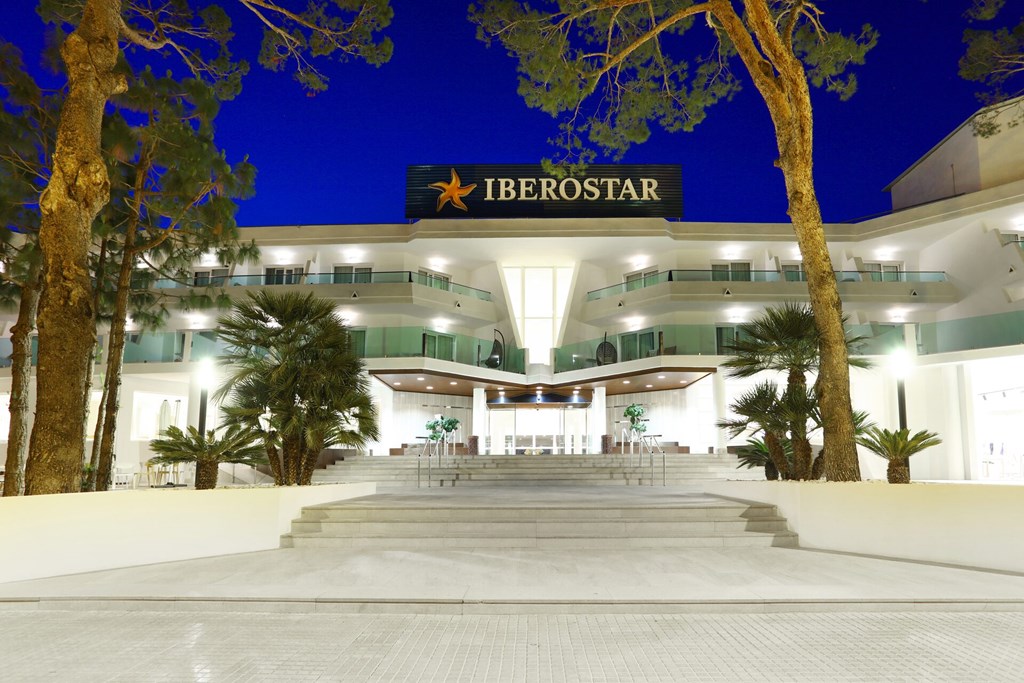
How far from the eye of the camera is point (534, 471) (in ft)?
56.6

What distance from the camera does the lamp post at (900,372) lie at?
19172mm

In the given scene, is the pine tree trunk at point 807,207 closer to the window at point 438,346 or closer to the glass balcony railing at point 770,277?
the window at point 438,346

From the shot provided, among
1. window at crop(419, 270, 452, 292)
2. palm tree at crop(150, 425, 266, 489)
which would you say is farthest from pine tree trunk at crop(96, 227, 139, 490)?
window at crop(419, 270, 452, 292)

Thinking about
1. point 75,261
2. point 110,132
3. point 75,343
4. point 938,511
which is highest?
point 110,132

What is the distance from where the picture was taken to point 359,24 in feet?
31.7

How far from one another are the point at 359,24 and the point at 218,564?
7.45m

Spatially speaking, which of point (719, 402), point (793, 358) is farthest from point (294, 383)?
point (719, 402)

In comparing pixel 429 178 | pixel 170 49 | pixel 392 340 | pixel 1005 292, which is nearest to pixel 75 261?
pixel 170 49

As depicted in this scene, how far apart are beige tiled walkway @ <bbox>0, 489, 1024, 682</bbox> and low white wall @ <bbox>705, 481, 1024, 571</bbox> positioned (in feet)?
1.17

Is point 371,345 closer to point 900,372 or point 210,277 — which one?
point 210,277

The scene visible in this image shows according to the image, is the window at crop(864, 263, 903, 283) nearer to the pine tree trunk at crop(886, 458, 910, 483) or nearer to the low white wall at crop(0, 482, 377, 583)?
the pine tree trunk at crop(886, 458, 910, 483)

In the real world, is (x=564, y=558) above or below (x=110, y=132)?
below

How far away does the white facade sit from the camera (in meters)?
20.3

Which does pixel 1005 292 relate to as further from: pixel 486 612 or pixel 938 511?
pixel 486 612
